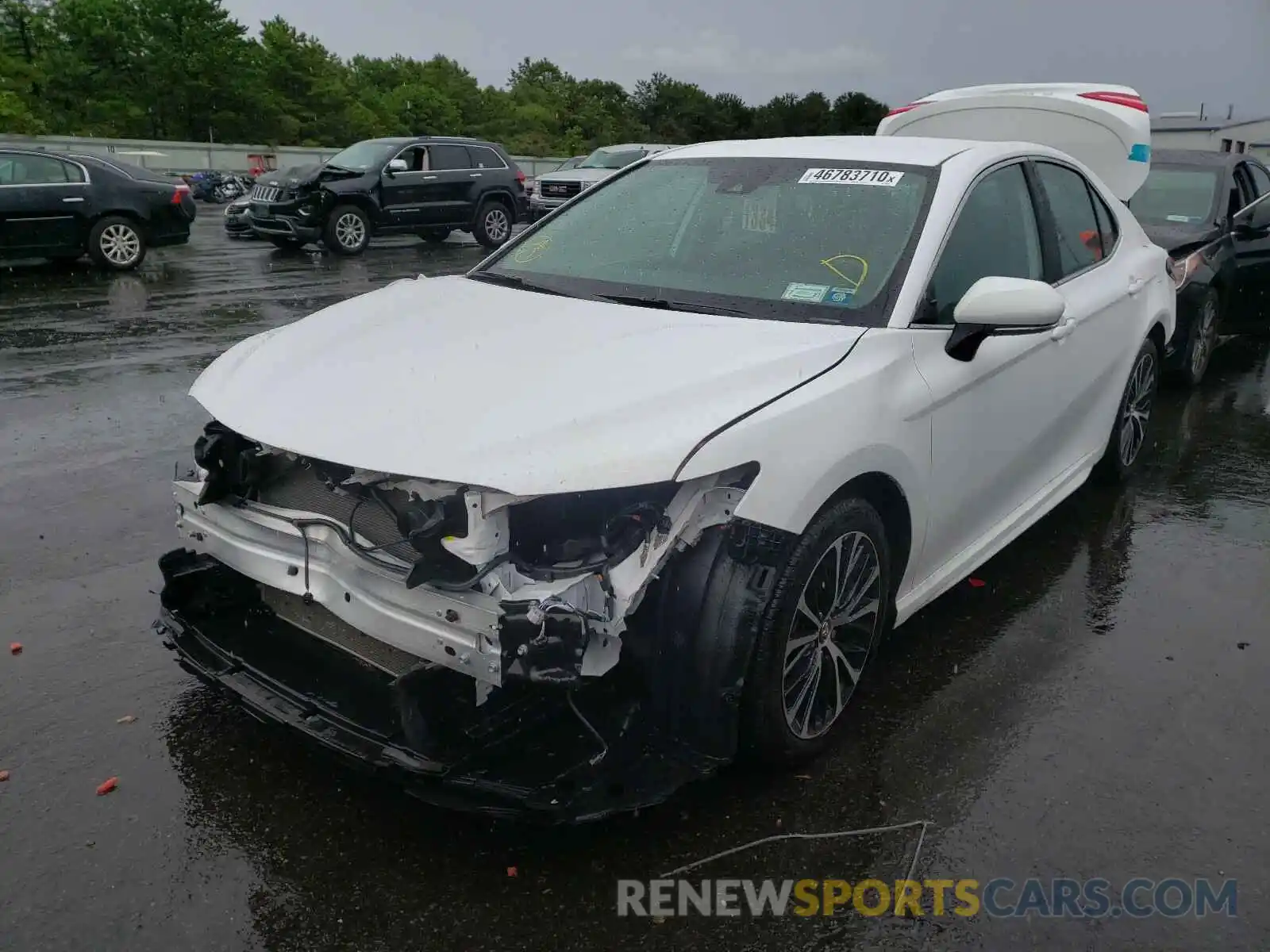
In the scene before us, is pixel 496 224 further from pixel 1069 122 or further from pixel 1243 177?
pixel 1069 122

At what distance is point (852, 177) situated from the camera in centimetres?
385

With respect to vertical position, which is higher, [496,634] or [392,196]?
[392,196]

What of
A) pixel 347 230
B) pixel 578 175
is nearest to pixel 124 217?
pixel 347 230

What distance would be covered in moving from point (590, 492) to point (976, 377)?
157 cm

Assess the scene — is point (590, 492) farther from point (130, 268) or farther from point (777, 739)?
point (130, 268)

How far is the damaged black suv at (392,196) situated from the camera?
16.0 meters

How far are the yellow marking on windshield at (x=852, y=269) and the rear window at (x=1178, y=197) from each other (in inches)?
221

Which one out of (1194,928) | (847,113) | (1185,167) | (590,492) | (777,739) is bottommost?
(1194,928)

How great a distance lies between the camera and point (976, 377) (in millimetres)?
3521

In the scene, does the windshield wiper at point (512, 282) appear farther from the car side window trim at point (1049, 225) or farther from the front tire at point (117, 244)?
the front tire at point (117, 244)

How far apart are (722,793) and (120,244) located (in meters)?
12.9

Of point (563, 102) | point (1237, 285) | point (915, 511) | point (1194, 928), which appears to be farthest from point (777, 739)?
point (563, 102)

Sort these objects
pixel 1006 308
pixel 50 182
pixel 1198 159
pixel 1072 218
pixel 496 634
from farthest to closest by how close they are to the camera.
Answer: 1. pixel 50 182
2. pixel 1198 159
3. pixel 1072 218
4. pixel 1006 308
5. pixel 496 634

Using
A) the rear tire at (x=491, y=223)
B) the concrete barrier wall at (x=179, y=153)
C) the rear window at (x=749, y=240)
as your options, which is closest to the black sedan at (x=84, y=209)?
the rear tire at (x=491, y=223)
